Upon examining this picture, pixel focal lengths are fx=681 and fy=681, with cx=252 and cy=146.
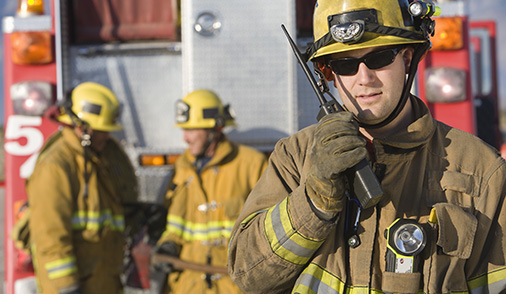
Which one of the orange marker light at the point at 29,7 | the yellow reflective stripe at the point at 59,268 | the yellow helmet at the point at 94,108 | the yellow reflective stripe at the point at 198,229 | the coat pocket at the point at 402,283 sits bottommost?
the yellow reflective stripe at the point at 59,268

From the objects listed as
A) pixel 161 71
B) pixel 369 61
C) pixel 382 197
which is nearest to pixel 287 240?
pixel 382 197

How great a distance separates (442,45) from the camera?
3.59 m

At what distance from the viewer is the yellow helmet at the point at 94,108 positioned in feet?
12.2

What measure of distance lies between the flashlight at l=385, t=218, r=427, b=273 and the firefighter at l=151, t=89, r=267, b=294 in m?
2.00

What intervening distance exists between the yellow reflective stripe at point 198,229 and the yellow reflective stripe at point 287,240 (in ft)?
6.31

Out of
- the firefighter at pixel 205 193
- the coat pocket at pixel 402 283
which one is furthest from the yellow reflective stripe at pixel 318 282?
the firefighter at pixel 205 193

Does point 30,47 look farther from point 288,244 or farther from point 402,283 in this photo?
point 402,283

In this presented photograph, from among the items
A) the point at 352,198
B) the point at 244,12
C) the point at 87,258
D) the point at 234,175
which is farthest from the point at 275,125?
the point at 352,198

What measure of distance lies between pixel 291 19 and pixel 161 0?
90cm

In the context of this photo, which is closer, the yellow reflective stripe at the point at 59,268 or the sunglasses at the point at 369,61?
the sunglasses at the point at 369,61

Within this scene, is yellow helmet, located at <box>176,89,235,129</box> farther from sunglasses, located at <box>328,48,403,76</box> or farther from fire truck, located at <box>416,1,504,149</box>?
sunglasses, located at <box>328,48,403,76</box>

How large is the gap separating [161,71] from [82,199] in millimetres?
924

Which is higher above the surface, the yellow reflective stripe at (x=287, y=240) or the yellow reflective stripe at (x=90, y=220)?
the yellow reflective stripe at (x=287, y=240)

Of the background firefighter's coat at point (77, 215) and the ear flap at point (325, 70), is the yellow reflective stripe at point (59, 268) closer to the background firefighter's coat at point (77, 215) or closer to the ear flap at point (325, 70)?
the background firefighter's coat at point (77, 215)
